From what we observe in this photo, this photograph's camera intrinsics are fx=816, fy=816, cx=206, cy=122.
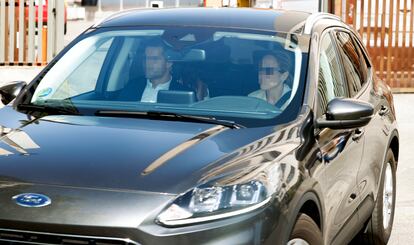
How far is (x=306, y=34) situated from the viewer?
16.3 feet

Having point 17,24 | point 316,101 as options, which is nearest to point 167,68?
point 316,101

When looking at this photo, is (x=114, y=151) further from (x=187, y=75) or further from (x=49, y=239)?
(x=187, y=75)

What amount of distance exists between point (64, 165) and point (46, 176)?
118 mm

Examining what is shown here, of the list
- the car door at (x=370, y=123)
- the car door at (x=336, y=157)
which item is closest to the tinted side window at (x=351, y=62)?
the car door at (x=370, y=123)

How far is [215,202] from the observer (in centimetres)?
345

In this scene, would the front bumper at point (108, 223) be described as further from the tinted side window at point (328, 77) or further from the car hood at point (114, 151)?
the tinted side window at point (328, 77)

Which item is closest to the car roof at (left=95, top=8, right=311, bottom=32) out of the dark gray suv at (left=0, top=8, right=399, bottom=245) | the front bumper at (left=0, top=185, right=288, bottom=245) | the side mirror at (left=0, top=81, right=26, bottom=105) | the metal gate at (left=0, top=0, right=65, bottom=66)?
the dark gray suv at (left=0, top=8, right=399, bottom=245)

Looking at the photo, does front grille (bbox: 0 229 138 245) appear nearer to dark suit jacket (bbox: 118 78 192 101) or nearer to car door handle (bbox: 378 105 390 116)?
dark suit jacket (bbox: 118 78 192 101)

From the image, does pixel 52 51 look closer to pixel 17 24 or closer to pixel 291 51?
pixel 17 24

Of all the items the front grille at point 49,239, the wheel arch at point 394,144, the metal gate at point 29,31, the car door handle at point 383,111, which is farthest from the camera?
the metal gate at point 29,31

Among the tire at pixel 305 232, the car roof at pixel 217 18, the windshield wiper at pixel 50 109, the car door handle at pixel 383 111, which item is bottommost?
the tire at pixel 305 232

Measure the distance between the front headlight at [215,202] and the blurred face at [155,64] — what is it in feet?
4.90

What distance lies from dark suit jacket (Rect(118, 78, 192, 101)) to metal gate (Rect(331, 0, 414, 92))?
10.6 m

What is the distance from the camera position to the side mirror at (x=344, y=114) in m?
4.36
